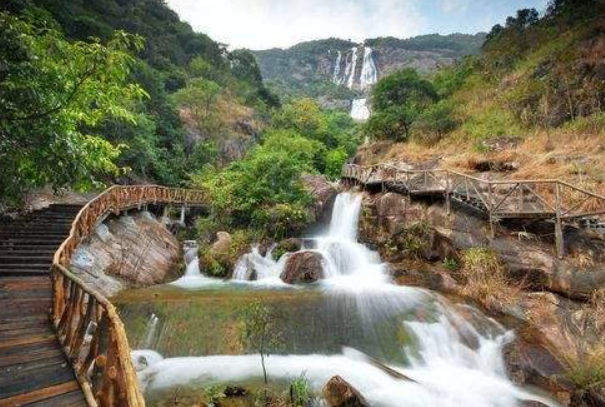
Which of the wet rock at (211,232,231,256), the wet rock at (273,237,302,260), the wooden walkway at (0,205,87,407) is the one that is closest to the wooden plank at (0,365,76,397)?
the wooden walkway at (0,205,87,407)

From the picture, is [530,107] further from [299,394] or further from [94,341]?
[94,341]

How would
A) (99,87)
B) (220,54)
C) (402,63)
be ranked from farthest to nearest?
(402,63), (220,54), (99,87)

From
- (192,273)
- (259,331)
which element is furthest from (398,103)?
(259,331)

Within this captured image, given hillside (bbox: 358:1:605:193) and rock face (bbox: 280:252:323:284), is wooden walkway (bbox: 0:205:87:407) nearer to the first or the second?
rock face (bbox: 280:252:323:284)

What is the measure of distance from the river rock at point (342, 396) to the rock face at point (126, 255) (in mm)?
8277

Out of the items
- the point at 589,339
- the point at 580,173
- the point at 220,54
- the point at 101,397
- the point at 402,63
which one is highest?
the point at 402,63

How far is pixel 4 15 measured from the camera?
467cm

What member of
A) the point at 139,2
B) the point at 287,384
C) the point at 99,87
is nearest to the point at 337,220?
the point at 287,384

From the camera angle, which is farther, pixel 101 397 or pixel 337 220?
pixel 337 220

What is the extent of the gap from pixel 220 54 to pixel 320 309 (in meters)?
49.8

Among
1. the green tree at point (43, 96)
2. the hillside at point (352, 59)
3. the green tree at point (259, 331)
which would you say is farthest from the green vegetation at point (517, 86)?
the hillside at point (352, 59)

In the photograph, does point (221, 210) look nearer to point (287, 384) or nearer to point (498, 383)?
point (287, 384)

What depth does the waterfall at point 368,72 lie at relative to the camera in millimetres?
93750

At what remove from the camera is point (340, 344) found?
368 inches
